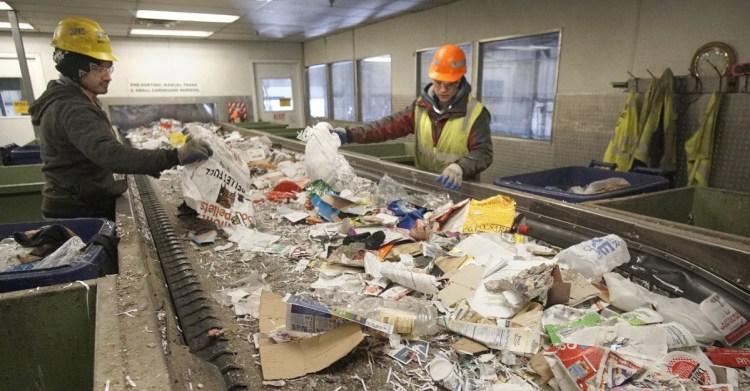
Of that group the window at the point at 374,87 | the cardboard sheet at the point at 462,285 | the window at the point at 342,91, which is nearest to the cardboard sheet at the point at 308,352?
the cardboard sheet at the point at 462,285

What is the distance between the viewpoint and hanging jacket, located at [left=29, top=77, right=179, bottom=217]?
5.76 feet

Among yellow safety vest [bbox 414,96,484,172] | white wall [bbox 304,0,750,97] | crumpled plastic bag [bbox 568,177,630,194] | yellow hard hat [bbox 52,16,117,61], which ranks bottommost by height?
crumpled plastic bag [bbox 568,177,630,194]

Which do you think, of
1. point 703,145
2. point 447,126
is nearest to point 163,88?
point 447,126

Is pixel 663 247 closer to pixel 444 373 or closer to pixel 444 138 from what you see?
pixel 444 373

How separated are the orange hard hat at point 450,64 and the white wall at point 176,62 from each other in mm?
7762

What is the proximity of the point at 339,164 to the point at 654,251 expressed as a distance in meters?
1.59

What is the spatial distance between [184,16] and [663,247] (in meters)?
6.82

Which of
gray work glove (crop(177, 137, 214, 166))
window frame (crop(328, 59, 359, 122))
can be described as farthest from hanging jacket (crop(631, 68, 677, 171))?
window frame (crop(328, 59, 359, 122))

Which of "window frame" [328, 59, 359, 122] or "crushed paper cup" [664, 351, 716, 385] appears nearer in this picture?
"crushed paper cup" [664, 351, 716, 385]

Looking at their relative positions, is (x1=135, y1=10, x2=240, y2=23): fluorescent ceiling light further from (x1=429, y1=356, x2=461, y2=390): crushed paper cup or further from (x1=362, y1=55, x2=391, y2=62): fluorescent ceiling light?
(x1=429, y1=356, x2=461, y2=390): crushed paper cup

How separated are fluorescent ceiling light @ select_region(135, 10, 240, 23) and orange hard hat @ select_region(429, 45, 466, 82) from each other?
4.94 meters

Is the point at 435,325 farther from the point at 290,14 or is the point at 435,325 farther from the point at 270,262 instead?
the point at 290,14

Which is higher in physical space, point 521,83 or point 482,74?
point 482,74

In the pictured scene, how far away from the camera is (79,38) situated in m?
1.84
